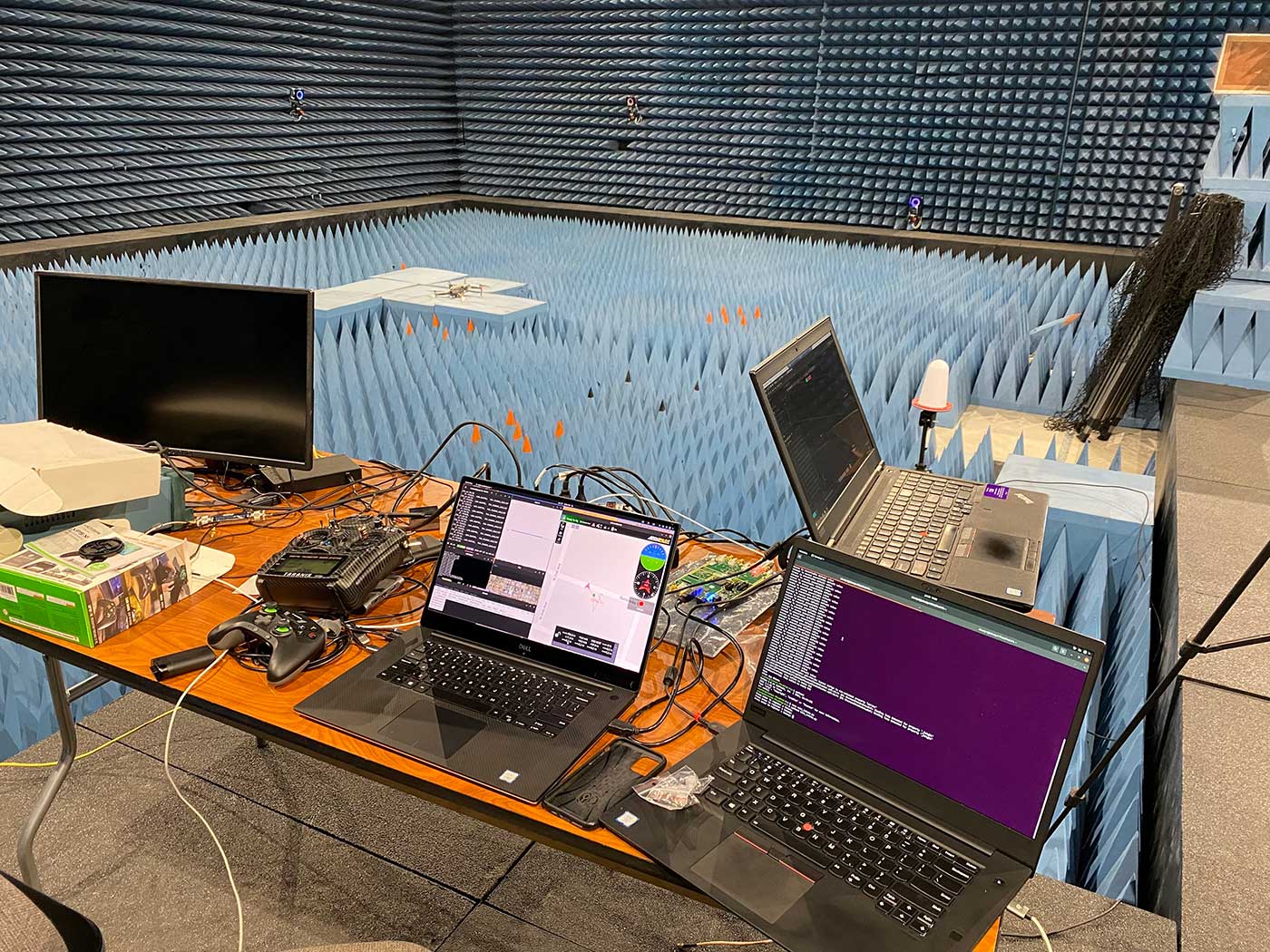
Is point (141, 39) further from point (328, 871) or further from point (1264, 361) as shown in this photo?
point (1264, 361)

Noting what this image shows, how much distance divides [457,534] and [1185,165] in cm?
756

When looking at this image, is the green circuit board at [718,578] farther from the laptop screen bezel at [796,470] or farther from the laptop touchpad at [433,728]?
the laptop touchpad at [433,728]

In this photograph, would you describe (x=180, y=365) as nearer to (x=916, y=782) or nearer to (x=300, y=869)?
(x=300, y=869)

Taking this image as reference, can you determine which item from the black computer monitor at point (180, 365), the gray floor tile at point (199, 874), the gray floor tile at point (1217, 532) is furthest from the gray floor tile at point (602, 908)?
the gray floor tile at point (1217, 532)

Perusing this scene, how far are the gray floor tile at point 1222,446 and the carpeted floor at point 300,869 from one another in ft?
6.63

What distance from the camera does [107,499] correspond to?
63.4 inches

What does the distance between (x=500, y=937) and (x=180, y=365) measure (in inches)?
54.7

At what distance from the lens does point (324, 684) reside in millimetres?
1354

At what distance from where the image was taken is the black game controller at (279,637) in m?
1.34

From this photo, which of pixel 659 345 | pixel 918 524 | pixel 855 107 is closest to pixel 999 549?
pixel 918 524

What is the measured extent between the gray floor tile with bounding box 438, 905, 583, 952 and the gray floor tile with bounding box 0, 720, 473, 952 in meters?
0.03

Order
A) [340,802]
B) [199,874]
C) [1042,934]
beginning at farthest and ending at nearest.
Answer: [340,802]
[199,874]
[1042,934]

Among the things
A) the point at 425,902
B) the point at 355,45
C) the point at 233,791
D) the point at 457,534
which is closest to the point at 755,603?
the point at 457,534

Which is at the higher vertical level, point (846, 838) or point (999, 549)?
point (999, 549)
